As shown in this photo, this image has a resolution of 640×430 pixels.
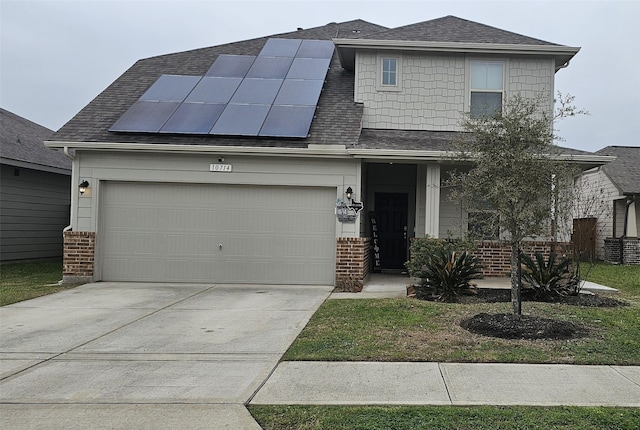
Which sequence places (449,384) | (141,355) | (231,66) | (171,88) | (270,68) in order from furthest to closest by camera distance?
(231,66) → (270,68) → (171,88) → (141,355) → (449,384)

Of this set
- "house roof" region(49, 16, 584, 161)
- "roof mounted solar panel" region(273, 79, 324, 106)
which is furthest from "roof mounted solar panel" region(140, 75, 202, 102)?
"roof mounted solar panel" region(273, 79, 324, 106)

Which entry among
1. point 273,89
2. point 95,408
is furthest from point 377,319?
point 273,89

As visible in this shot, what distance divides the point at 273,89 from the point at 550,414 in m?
10.5

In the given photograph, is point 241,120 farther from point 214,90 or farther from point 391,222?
point 391,222

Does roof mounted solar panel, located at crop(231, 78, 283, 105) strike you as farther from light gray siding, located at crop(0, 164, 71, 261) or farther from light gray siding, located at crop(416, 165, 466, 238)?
light gray siding, located at crop(0, 164, 71, 261)

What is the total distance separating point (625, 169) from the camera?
1900cm

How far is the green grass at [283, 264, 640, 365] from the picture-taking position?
530 cm

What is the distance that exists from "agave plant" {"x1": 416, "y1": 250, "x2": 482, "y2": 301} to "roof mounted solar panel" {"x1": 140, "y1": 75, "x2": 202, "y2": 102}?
748cm

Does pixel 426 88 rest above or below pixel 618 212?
above

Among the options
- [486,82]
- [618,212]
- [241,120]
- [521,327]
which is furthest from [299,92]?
[618,212]

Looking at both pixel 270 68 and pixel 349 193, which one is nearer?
pixel 349 193

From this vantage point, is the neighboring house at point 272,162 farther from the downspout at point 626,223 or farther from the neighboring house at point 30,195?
the downspout at point 626,223

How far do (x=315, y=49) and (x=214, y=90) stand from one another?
13.8 ft

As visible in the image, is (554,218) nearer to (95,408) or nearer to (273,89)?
(95,408)
